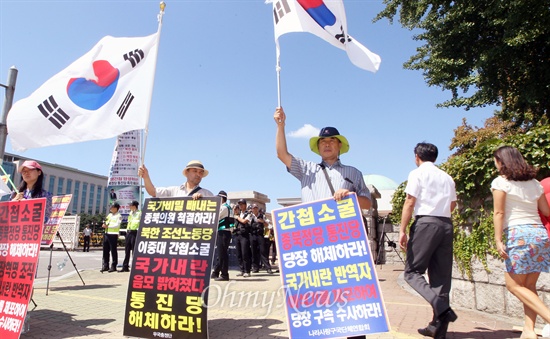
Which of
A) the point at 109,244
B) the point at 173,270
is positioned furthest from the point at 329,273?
the point at 109,244

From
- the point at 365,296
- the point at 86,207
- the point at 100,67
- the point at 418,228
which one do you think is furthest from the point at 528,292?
the point at 86,207

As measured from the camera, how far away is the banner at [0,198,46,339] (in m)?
4.02

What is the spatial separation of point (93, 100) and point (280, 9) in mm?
2660

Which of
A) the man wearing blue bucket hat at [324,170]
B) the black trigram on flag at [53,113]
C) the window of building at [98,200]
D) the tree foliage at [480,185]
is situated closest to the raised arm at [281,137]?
the man wearing blue bucket hat at [324,170]

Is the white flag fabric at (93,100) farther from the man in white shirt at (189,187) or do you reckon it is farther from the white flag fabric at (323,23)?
the white flag fabric at (323,23)

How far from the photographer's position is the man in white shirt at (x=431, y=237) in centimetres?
391

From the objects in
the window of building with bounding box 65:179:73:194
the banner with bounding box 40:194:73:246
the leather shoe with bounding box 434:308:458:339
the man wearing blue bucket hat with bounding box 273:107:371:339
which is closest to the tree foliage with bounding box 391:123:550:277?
the leather shoe with bounding box 434:308:458:339

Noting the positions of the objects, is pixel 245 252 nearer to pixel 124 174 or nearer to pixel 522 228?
pixel 124 174

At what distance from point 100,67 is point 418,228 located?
4.48 m

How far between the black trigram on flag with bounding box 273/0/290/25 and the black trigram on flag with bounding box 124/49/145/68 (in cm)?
190

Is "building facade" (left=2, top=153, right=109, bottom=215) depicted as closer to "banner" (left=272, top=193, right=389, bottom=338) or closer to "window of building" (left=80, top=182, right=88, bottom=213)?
"window of building" (left=80, top=182, right=88, bottom=213)

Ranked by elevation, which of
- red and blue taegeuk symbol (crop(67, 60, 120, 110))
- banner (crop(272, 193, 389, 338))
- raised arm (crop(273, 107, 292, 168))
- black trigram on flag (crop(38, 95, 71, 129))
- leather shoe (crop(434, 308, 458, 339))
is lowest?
leather shoe (crop(434, 308, 458, 339))

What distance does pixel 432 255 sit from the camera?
4.07 m

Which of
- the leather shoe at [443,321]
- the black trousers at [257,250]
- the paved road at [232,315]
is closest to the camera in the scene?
the leather shoe at [443,321]
